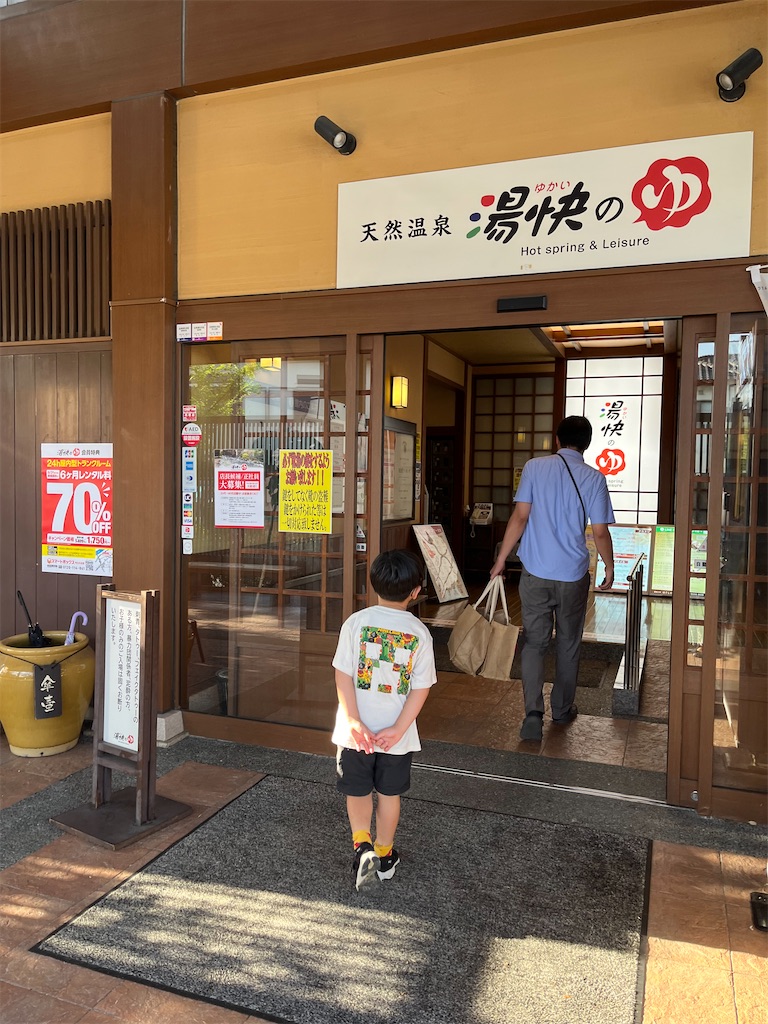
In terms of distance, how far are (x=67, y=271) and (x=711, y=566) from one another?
163 inches

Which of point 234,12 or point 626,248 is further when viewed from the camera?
point 234,12

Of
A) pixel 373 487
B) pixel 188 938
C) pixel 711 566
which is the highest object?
pixel 373 487

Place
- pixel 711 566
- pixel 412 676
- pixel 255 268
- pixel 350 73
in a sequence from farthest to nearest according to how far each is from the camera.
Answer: pixel 255 268, pixel 350 73, pixel 711 566, pixel 412 676

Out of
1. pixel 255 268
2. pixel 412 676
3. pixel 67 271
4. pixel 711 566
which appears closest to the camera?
pixel 412 676

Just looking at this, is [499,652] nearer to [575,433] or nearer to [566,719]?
[566,719]

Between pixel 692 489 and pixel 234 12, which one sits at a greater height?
pixel 234 12

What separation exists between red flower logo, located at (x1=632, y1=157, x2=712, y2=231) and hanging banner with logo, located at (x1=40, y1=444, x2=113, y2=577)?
11.0 feet

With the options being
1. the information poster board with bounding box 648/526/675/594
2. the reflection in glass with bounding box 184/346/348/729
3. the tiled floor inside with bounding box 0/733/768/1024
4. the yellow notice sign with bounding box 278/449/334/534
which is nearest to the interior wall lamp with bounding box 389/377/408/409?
the reflection in glass with bounding box 184/346/348/729

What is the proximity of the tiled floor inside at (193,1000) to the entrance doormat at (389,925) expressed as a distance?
58 mm

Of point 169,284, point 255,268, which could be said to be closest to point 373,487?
point 255,268

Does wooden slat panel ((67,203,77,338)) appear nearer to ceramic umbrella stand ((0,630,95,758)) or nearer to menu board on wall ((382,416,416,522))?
ceramic umbrella stand ((0,630,95,758))

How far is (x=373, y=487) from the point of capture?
410cm

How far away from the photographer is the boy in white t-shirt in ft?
8.73

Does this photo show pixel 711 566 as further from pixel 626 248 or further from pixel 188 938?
pixel 188 938
